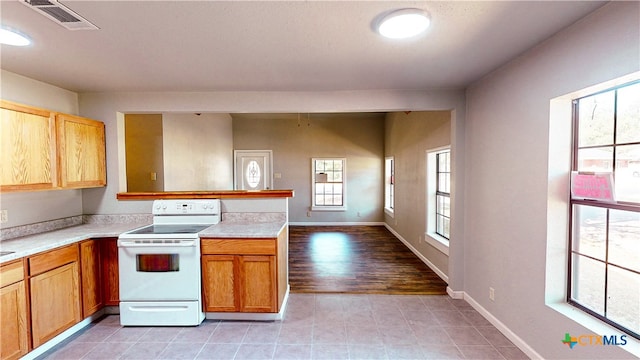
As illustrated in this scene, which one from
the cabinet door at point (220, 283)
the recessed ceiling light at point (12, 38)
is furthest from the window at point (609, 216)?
the recessed ceiling light at point (12, 38)

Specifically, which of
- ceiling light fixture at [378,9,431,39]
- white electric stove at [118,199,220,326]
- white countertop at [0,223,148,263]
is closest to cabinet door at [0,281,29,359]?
white countertop at [0,223,148,263]

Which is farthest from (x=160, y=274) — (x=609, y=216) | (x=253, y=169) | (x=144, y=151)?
(x=253, y=169)

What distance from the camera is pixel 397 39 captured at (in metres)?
1.91

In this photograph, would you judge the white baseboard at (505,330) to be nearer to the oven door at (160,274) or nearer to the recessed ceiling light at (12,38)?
the oven door at (160,274)

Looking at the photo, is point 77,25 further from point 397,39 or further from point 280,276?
point 280,276

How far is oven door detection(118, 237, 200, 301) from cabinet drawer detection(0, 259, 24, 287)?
63 cm

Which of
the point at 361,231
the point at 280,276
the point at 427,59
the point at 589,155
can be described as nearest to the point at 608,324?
the point at 589,155

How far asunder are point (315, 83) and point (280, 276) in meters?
2.00

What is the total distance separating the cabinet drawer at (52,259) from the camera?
6.89 ft

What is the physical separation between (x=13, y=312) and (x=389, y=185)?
6.51 m

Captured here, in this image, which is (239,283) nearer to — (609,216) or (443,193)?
(609,216)

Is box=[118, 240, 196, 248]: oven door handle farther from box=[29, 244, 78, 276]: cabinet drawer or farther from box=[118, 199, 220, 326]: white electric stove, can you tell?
box=[29, 244, 78, 276]: cabinet drawer

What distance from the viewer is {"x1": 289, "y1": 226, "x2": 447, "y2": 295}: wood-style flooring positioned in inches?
136

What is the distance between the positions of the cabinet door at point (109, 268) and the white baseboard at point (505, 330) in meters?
3.62
